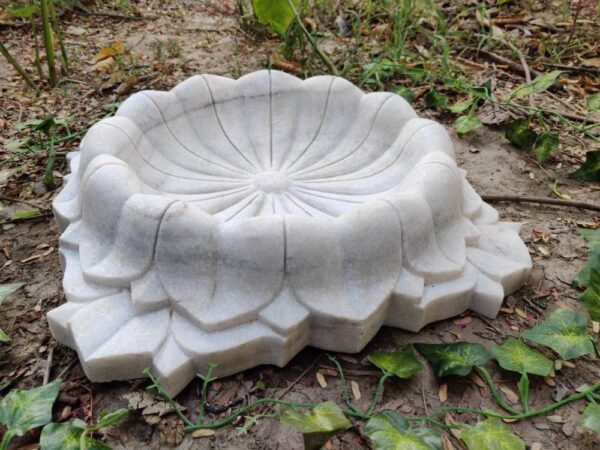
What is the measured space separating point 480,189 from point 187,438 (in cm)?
184

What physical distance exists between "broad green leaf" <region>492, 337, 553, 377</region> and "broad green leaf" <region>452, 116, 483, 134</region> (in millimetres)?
1475

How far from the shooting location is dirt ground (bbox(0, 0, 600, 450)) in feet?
5.17

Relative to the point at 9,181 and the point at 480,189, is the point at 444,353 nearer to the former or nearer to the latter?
the point at 480,189

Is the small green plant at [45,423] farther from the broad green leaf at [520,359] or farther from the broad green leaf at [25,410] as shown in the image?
the broad green leaf at [520,359]

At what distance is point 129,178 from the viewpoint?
6.01 ft

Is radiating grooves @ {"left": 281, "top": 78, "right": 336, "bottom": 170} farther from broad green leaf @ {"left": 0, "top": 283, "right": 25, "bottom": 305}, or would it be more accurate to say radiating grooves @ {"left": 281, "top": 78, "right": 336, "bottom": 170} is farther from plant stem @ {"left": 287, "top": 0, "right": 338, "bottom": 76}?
broad green leaf @ {"left": 0, "top": 283, "right": 25, "bottom": 305}

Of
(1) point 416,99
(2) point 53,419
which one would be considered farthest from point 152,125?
(1) point 416,99

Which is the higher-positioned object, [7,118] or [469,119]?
[469,119]

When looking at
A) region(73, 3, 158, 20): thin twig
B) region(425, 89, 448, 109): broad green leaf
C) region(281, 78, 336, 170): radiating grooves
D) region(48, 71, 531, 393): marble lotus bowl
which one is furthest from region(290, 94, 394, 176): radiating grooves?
region(73, 3, 158, 20): thin twig

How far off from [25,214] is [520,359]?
2.13m

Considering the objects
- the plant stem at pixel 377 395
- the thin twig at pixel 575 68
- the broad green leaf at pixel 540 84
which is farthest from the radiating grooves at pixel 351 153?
the thin twig at pixel 575 68

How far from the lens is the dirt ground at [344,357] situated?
62.1 inches

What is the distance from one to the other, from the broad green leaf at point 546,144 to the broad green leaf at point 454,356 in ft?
4.71

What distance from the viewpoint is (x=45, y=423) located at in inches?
56.6
